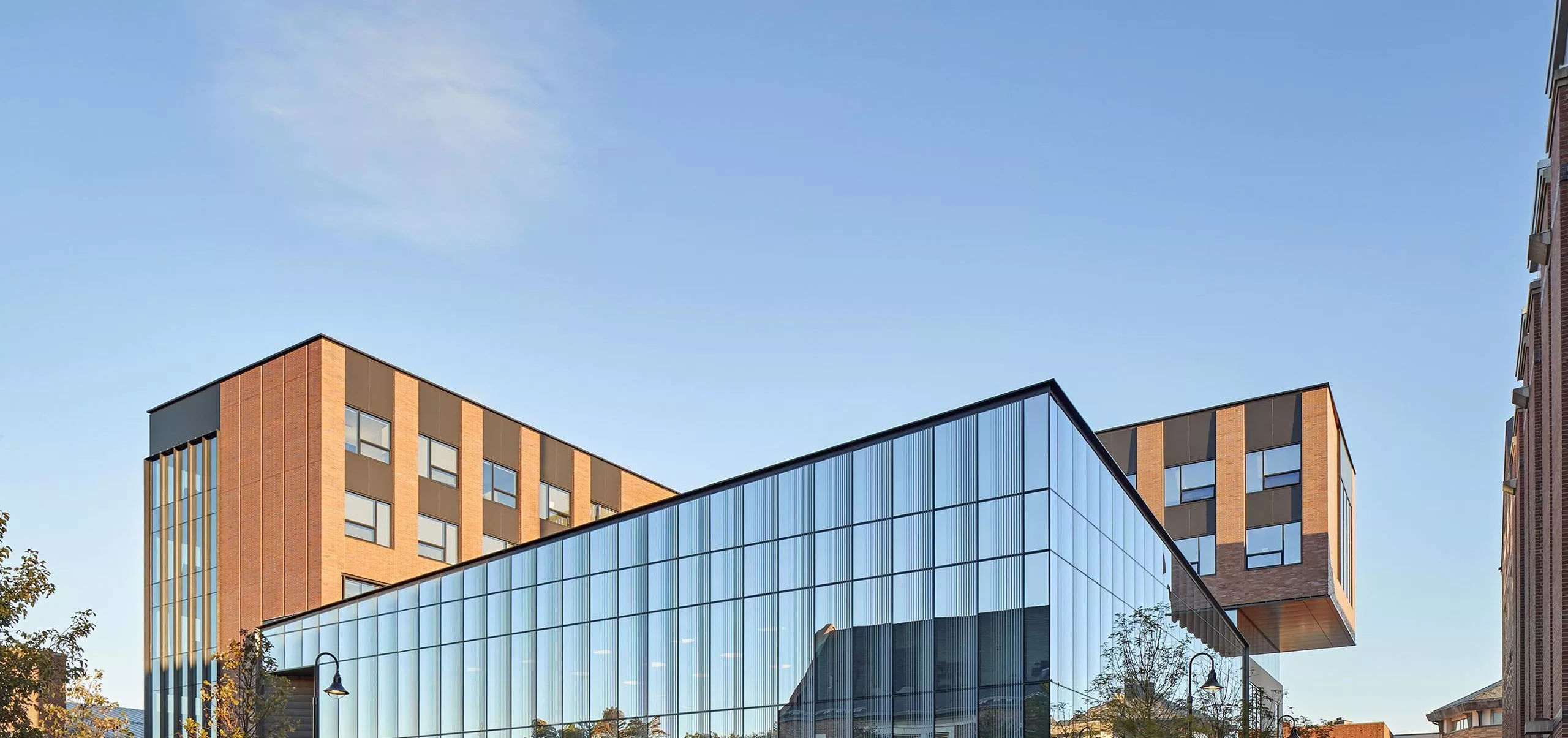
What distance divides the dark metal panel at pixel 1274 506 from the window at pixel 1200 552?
1.93m

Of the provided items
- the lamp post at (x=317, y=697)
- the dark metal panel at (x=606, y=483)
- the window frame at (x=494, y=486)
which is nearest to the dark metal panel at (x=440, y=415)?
the window frame at (x=494, y=486)

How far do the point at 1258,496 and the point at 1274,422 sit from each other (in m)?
3.30

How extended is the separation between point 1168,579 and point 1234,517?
65.2 feet

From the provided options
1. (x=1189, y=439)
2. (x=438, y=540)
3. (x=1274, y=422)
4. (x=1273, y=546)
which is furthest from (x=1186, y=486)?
(x=438, y=540)

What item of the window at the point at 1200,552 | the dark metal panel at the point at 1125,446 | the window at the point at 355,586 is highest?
the dark metal panel at the point at 1125,446

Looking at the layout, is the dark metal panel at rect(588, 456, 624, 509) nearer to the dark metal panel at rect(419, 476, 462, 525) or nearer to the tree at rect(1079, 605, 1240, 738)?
the dark metal panel at rect(419, 476, 462, 525)

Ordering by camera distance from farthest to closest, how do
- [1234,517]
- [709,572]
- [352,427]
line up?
[1234,517], [352,427], [709,572]

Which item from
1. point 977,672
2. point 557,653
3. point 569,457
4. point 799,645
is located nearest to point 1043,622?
point 977,672

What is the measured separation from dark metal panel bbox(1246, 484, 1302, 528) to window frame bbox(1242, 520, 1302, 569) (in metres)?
0.16

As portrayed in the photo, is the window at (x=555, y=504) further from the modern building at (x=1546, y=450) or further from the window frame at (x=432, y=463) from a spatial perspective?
the modern building at (x=1546, y=450)

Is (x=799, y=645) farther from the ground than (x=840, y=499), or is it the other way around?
(x=840, y=499)

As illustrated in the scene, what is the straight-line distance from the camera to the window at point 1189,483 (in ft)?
201

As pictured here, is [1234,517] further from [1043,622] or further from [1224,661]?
[1043,622]

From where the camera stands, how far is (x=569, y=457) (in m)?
65.8
